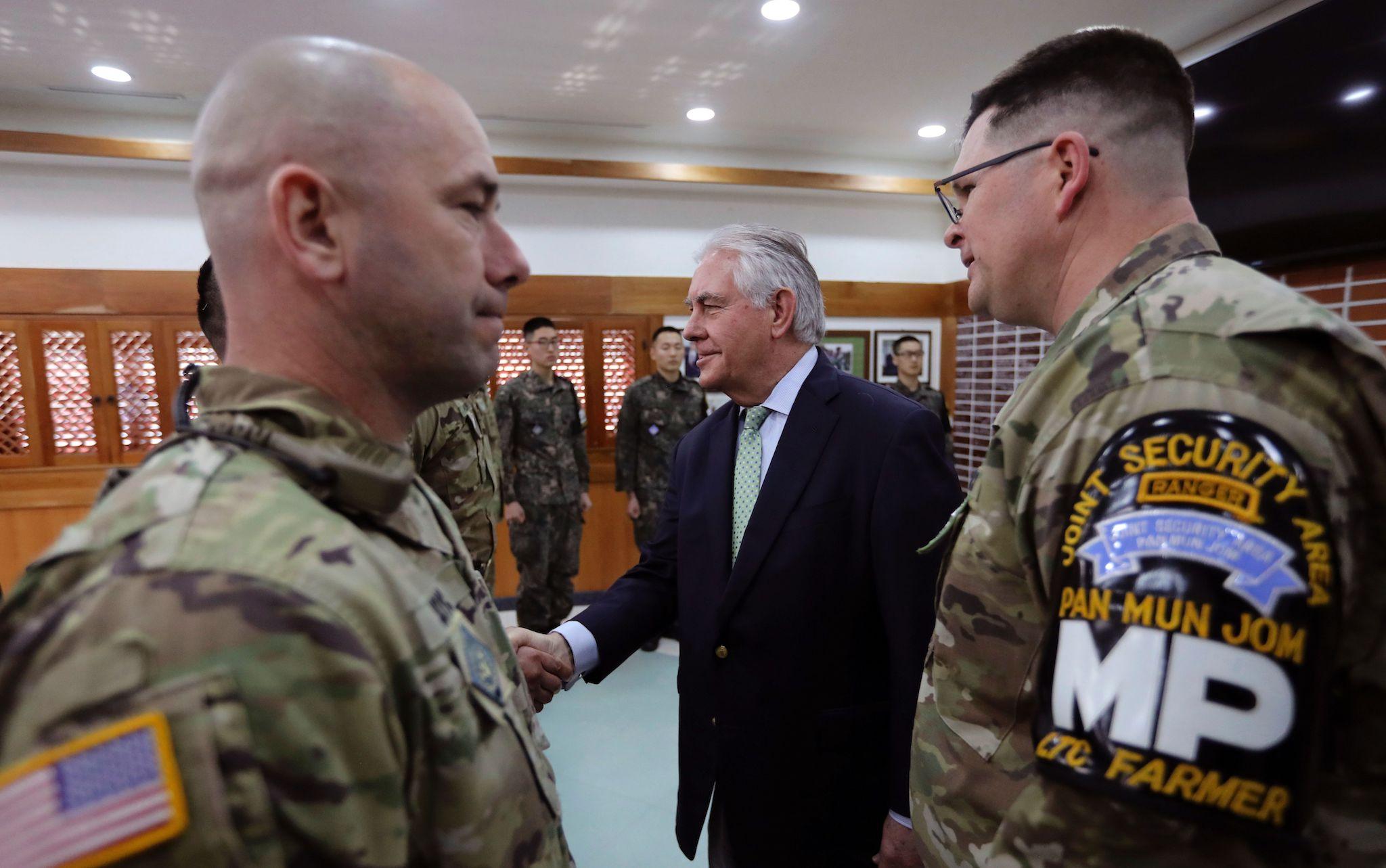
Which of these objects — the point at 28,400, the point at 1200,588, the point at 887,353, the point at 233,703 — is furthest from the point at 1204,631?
the point at 28,400

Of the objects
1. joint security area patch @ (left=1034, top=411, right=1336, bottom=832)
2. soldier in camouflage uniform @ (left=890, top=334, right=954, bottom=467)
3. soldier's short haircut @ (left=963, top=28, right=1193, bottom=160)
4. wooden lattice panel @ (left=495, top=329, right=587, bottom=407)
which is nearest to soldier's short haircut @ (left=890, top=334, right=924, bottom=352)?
soldier in camouflage uniform @ (left=890, top=334, right=954, bottom=467)

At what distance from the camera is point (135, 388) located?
476 cm

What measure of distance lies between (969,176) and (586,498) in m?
3.89

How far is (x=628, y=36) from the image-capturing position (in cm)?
371

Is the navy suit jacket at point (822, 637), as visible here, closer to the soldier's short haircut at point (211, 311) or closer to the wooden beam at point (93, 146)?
the soldier's short haircut at point (211, 311)

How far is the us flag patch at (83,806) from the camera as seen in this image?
0.39 m

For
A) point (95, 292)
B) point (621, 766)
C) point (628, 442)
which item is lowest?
point (621, 766)

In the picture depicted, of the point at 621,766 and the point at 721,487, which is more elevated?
the point at 721,487

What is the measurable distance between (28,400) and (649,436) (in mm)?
4287

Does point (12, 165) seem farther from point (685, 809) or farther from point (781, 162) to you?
point (685, 809)

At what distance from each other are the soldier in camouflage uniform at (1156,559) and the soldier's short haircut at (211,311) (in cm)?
187

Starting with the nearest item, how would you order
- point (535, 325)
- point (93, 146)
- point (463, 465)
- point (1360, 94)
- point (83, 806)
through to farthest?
point (83, 806) < point (463, 465) < point (1360, 94) < point (93, 146) < point (535, 325)

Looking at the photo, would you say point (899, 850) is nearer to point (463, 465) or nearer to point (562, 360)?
point (463, 465)

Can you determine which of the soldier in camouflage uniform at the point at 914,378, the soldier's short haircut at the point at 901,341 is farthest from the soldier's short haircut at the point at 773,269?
the soldier's short haircut at the point at 901,341
